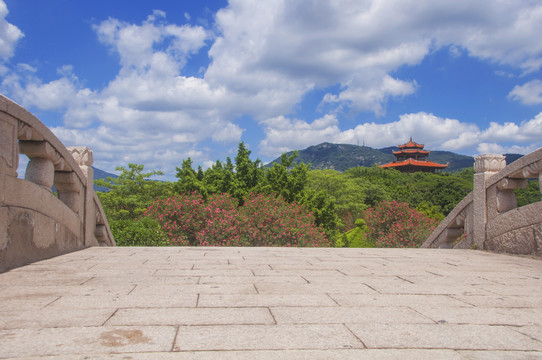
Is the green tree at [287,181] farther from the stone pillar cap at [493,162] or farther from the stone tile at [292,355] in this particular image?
the stone tile at [292,355]

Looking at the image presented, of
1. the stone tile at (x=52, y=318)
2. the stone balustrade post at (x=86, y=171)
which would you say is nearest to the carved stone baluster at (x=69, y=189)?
the stone balustrade post at (x=86, y=171)

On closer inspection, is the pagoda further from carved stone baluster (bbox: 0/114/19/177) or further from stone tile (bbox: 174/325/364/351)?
stone tile (bbox: 174/325/364/351)

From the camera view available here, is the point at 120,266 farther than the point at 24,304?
Yes

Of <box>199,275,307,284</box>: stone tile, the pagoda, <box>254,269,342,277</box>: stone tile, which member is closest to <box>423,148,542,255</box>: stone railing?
<box>254,269,342,277</box>: stone tile

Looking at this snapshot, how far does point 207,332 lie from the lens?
1.98m

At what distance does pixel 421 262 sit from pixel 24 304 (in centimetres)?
413

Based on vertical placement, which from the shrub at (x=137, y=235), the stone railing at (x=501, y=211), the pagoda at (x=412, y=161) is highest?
the pagoda at (x=412, y=161)

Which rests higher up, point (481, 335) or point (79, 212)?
point (79, 212)

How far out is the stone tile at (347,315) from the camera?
7.24 ft

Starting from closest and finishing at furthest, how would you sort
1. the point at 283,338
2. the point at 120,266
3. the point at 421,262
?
the point at 283,338, the point at 120,266, the point at 421,262

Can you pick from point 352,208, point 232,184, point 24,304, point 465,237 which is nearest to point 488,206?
point 465,237

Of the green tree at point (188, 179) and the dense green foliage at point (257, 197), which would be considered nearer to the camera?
the dense green foliage at point (257, 197)

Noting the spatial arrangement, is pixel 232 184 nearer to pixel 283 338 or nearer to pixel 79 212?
pixel 79 212

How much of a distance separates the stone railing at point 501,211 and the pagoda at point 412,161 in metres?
56.3
